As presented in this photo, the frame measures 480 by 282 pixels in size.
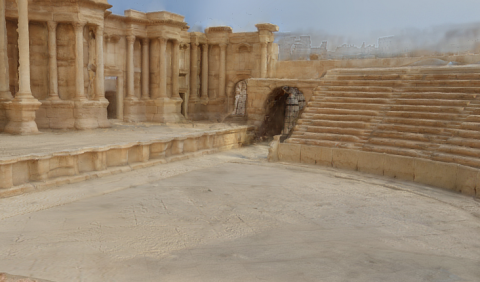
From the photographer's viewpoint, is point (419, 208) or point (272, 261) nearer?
point (272, 261)

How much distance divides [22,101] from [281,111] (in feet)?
33.4

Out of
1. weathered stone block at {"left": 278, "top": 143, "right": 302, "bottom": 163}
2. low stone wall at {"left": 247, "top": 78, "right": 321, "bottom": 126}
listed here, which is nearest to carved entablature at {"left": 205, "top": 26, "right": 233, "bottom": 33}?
low stone wall at {"left": 247, "top": 78, "right": 321, "bottom": 126}

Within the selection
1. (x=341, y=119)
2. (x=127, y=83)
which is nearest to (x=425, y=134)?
(x=341, y=119)

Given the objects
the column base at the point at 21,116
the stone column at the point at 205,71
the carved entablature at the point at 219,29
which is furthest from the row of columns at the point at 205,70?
the column base at the point at 21,116

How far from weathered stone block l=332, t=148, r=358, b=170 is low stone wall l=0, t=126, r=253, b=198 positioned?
3826 mm

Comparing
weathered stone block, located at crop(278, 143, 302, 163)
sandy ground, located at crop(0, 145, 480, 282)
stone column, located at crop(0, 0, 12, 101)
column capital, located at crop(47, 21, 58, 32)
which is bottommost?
sandy ground, located at crop(0, 145, 480, 282)

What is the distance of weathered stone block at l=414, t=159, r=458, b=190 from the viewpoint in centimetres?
808

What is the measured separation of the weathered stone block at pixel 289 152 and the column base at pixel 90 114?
6.64 meters

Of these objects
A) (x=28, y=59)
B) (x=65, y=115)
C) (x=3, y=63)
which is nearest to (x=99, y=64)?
(x=65, y=115)

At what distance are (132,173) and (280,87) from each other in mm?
8436

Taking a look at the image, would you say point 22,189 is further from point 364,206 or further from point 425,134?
point 425,134

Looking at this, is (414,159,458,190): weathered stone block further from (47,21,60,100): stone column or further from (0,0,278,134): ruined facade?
(47,21,60,100): stone column

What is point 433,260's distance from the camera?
15.5 ft

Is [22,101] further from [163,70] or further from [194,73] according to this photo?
[194,73]
